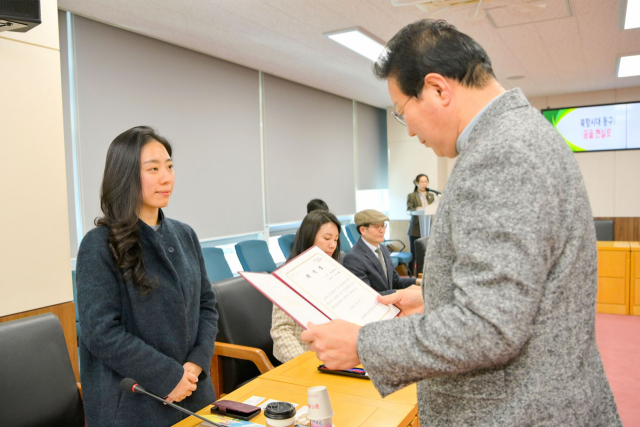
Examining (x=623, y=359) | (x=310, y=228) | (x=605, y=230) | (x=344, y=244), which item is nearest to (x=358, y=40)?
(x=310, y=228)

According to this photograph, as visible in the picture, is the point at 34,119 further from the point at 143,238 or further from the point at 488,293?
the point at 488,293

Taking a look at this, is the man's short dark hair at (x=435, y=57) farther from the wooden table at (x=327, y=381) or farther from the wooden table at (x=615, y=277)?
the wooden table at (x=615, y=277)

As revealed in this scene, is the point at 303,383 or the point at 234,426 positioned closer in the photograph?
the point at 234,426

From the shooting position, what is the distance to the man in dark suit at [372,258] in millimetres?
3030

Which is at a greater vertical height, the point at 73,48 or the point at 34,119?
the point at 73,48

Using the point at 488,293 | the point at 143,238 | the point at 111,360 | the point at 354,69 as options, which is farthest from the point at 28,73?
the point at 354,69

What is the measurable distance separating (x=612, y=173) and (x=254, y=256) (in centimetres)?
611

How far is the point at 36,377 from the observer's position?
173 cm

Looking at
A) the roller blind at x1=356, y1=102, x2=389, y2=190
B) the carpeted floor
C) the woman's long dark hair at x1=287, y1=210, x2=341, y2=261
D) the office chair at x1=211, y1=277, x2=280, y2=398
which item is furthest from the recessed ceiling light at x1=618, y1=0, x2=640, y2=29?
the roller blind at x1=356, y1=102, x2=389, y2=190

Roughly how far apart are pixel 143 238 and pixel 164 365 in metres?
0.42

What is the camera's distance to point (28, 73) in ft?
7.23

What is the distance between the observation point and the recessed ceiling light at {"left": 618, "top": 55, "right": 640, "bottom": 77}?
5664 mm

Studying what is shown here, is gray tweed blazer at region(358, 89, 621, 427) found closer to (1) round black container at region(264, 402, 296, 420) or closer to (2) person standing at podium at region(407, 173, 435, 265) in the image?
(1) round black container at region(264, 402, 296, 420)

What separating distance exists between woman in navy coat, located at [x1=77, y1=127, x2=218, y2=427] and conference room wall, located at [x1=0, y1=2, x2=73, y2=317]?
738mm
